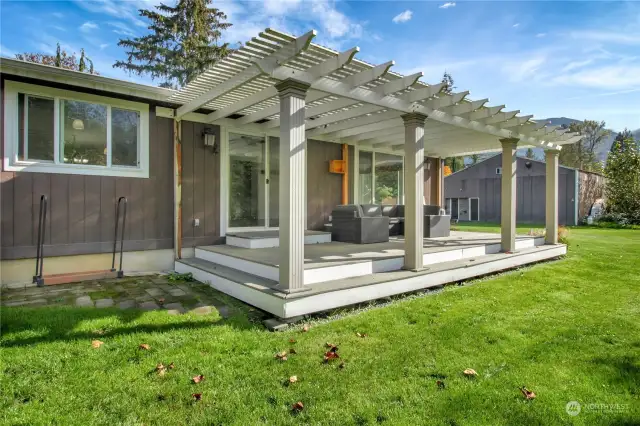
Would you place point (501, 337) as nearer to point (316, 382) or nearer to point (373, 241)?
point (316, 382)

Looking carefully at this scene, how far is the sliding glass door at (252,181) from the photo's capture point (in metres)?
6.93

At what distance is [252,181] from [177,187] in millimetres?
1491

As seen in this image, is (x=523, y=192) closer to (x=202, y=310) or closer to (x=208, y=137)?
(x=208, y=137)

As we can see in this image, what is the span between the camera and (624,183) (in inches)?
747

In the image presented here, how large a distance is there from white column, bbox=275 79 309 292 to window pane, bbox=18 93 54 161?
380cm

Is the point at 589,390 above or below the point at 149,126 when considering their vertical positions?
below

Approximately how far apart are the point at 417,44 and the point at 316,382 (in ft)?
24.1

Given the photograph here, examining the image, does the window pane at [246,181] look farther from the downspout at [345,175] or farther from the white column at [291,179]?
the white column at [291,179]

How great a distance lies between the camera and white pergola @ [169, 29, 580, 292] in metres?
3.67

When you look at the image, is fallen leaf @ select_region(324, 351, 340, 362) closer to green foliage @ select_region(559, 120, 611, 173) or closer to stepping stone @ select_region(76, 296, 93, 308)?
stepping stone @ select_region(76, 296, 93, 308)

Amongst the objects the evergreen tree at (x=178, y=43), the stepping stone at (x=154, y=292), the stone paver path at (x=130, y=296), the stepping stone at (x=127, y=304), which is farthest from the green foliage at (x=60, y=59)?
the stepping stone at (x=127, y=304)

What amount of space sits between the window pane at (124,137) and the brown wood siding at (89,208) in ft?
0.79

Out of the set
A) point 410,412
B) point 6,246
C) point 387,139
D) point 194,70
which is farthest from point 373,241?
point 194,70

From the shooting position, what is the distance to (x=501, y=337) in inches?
131
